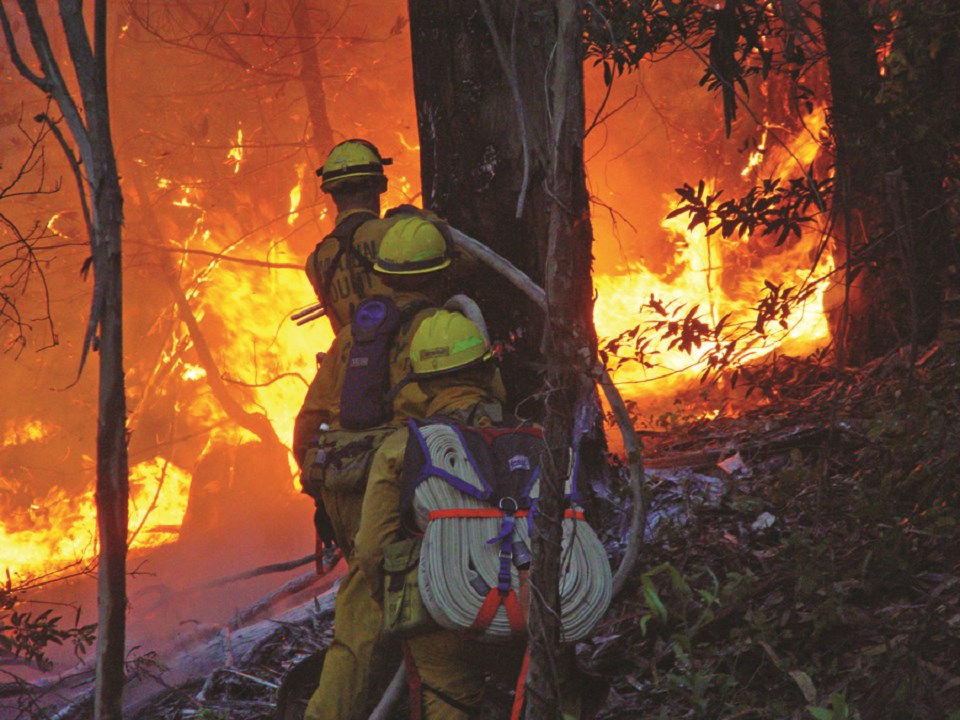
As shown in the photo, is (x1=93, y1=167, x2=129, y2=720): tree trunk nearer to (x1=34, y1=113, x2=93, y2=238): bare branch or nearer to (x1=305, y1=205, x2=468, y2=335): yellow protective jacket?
(x1=34, y1=113, x2=93, y2=238): bare branch

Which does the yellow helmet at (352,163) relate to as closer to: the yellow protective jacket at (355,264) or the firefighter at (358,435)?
the yellow protective jacket at (355,264)

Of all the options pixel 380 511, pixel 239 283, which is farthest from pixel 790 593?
pixel 239 283

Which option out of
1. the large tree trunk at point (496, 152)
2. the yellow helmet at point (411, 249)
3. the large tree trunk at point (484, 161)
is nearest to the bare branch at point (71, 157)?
the yellow helmet at point (411, 249)

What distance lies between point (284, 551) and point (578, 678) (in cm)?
1066

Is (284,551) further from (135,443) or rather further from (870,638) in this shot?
(870,638)

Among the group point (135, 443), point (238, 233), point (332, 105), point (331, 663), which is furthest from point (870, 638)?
point (135, 443)

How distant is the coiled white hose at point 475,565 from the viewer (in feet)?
10.4

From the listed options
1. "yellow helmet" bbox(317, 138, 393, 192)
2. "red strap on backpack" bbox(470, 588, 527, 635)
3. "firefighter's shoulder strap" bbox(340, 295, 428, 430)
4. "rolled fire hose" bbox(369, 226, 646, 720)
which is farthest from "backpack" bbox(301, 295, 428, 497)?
"red strap on backpack" bbox(470, 588, 527, 635)

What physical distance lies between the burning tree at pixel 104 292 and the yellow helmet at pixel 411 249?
7.18ft

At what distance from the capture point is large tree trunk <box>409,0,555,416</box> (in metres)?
4.73

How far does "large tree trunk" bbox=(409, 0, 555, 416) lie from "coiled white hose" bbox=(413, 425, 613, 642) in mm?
1407

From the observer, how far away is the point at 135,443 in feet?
55.9

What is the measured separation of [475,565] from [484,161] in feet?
7.52

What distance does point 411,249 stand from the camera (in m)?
4.25
